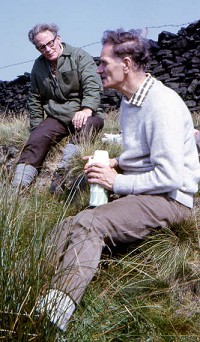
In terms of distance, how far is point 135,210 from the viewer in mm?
3361

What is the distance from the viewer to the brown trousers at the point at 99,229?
2871 millimetres

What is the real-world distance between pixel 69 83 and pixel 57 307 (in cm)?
384

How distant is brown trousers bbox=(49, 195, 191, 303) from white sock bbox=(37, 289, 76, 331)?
0.07m

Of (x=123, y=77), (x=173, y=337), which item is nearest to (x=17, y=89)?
(x=123, y=77)

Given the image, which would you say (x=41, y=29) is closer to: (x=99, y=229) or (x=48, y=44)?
(x=48, y=44)

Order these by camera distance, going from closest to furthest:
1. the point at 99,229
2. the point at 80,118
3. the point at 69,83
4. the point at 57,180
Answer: the point at 99,229, the point at 57,180, the point at 80,118, the point at 69,83

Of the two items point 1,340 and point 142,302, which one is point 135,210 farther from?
point 1,340

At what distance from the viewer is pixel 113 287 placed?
306cm

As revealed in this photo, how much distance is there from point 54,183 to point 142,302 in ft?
8.28

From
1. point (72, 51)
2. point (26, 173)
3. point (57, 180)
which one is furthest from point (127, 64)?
point (72, 51)

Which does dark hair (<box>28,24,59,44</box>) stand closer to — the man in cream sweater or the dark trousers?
the dark trousers

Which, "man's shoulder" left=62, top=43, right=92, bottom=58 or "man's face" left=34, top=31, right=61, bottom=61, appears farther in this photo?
"man's shoulder" left=62, top=43, right=92, bottom=58

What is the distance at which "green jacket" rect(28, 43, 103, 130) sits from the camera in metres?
5.96

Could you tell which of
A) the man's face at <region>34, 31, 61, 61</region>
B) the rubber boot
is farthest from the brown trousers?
the man's face at <region>34, 31, 61, 61</region>
